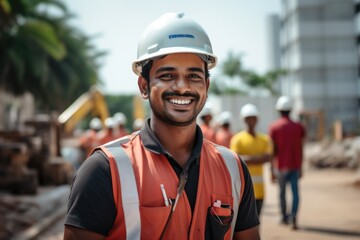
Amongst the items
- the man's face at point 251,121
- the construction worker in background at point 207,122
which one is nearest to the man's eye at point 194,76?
the man's face at point 251,121

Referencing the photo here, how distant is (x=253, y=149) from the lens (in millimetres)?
6141

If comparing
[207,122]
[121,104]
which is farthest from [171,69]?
[121,104]

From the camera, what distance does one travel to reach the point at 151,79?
2119mm

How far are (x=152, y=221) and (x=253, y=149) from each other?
14.5 feet

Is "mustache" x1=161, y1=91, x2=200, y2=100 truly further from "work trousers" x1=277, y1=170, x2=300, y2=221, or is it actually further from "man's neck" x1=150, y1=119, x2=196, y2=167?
"work trousers" x1=277, y1=170, x2=300, y2=221

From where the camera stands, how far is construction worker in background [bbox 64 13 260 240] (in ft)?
6.00

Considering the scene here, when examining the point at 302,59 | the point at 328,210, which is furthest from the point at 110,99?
the point at 328,210

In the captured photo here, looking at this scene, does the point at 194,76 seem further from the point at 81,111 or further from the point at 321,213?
the point at 81,111

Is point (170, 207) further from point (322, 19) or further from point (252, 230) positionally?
point (322, 19)

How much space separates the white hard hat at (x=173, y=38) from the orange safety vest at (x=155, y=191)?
41 centimetres

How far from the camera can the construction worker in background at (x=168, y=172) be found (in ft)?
6.00

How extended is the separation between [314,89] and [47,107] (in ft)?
87.4

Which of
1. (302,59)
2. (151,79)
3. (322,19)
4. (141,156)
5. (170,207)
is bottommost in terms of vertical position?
(170,207)

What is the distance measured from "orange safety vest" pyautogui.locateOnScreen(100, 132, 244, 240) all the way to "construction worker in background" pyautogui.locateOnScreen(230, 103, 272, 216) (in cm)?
381
